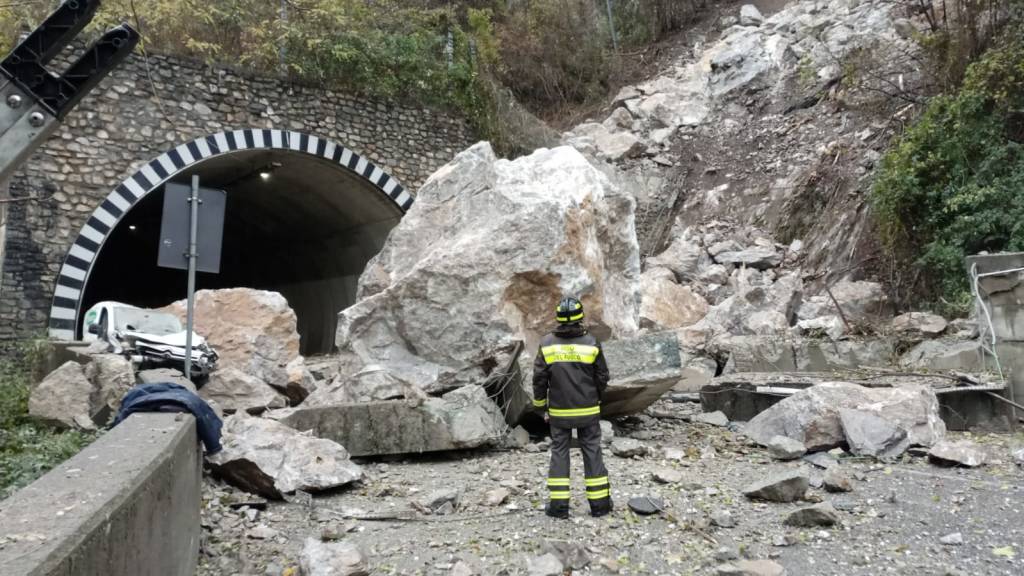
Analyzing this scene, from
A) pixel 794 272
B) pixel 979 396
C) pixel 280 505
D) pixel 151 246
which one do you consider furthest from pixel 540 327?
pixel 151 246

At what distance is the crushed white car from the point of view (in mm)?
8281

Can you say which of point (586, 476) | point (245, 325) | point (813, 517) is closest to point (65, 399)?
point (245, 325)

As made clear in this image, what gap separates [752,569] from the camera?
115 inches

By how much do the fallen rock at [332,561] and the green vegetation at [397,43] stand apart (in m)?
7.72

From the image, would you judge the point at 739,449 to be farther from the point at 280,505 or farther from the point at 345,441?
the point at 280,505

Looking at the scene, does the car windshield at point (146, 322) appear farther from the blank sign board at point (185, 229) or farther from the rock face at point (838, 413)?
the rock face at point (838, 413)

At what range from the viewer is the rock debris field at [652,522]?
312cm

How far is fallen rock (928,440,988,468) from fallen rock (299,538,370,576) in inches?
148

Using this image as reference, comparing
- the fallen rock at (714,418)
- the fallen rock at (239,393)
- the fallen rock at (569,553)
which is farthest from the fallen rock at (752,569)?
the fallen rock at (239,393)

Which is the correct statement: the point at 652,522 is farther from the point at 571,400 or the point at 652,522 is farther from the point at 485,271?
the point at 485,271

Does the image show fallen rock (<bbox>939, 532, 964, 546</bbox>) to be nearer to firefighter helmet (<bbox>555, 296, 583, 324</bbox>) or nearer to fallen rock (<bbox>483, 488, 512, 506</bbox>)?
firefighter helmet (<bbox>555, 296, 583, 324</bbox>)

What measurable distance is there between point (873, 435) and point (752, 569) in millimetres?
2527

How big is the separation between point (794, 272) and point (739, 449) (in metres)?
8.24

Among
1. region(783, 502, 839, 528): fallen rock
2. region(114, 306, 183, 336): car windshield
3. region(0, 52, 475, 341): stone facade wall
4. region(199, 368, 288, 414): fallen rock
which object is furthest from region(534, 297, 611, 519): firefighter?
region(0, 52, 475, 341): stone facade wall
